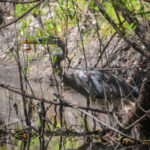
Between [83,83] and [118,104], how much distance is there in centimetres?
70

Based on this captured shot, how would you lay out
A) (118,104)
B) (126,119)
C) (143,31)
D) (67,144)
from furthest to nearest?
1. (118,104)
2. (143,31)
3. (126,119)
4. (67,144)

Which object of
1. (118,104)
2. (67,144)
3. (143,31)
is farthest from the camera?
(118,104)

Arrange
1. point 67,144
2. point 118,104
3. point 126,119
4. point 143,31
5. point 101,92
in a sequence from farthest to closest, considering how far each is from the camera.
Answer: point 101,92
point 118,104
point 143,31
point 126,119
point 67,144

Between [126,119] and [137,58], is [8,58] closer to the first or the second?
[126,119]

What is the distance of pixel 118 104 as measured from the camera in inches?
109

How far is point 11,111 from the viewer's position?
2.47 metres

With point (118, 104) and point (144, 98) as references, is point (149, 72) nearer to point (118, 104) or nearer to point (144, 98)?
point (144, 98)

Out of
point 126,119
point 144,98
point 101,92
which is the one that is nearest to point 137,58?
point 101,92

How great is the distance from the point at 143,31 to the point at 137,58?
767mm

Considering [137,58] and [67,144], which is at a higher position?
[137,58]

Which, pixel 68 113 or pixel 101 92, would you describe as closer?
pixel 68 113

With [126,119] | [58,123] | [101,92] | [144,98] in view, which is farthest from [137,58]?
[58,123]

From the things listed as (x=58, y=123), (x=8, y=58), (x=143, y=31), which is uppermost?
(x=143, y=31)

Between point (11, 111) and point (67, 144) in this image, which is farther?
point (11, 111)
